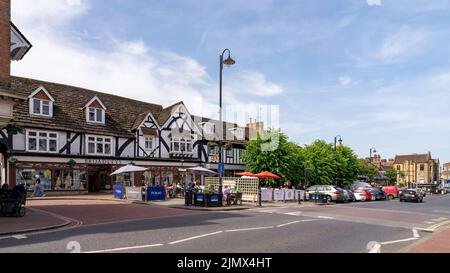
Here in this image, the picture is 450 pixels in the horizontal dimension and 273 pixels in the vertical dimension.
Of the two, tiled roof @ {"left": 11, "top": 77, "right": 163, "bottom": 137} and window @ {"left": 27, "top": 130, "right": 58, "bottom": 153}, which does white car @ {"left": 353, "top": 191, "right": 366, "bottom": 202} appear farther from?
window @ {"left": 27, "top": 130, "right": 58, "bottom": 153}

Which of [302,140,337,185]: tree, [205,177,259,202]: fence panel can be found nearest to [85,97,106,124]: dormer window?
[205,177,259,202]: fence panel

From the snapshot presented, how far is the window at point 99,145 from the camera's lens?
117 feet

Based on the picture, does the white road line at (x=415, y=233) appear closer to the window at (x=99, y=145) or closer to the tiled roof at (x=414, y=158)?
the window at (x=99, y=145)

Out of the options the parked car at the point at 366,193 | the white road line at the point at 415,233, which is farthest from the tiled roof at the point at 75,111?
the white road line at the point at 415,233

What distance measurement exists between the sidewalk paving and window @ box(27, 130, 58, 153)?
16.9 metres

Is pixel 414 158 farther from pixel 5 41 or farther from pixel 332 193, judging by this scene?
pixel 5 41

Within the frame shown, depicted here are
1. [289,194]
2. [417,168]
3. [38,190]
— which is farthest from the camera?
[417,168]

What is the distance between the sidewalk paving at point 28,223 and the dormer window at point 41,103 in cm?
1849

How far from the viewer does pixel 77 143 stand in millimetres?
34656

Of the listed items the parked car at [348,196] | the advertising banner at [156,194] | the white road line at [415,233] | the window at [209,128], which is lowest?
the parked car at [348,196]

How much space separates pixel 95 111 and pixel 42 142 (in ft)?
20.6

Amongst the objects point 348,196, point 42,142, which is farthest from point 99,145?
point 348,196

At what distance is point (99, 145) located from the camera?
A: 3641cm
